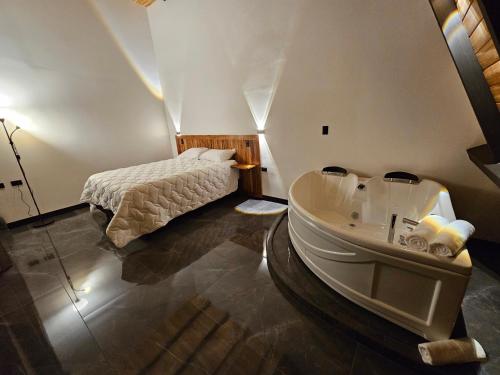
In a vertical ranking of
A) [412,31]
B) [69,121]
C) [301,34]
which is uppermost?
[301,34]

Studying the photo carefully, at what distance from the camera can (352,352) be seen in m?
1.16

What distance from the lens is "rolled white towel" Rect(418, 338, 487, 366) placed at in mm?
1005

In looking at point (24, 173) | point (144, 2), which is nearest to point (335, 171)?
point (24, 173)

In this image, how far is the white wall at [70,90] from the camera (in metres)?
2.79

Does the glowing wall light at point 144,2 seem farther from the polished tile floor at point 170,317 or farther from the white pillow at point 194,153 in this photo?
the polished tile floor at point 170,317

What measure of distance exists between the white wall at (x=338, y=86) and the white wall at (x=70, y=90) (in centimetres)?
101

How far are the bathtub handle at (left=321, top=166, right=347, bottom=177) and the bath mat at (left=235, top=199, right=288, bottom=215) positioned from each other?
2.68ft

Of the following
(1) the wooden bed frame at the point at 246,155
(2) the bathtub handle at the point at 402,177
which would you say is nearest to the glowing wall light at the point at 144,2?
(1) the wooden bed frame at the point at 246,155

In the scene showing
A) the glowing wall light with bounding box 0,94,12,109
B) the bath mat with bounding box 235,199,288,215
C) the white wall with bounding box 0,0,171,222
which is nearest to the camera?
the glowing wall light with bounding box 0,94,12,109

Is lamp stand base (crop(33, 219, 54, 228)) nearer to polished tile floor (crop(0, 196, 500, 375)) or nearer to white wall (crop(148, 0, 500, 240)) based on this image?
polished tile floor (crop(0, 196, 500, 375))

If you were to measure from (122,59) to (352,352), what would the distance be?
17.0ft

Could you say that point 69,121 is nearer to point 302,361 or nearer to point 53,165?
point 53,165

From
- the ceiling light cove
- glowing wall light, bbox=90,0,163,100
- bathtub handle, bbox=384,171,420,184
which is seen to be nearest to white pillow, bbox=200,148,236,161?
glowing wall light, bbox=90,0,163,100

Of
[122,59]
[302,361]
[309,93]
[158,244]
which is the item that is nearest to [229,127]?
[309,93]
